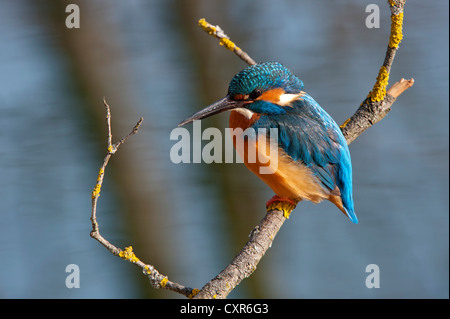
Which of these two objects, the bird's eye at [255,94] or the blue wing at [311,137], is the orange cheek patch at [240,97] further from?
the blue wing at [311,137]

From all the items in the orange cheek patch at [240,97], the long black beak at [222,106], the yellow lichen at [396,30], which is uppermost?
the yellow lichen at [396,30]

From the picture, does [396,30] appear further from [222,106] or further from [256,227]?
[256,227]

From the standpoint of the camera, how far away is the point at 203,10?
4215 mm

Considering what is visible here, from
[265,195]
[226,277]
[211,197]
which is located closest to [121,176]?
[211,197]

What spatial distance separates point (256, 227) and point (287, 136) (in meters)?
0.43

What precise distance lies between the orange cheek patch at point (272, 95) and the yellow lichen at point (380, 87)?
1.67 ft

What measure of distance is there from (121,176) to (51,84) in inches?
33.1

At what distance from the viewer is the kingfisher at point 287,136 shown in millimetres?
2625

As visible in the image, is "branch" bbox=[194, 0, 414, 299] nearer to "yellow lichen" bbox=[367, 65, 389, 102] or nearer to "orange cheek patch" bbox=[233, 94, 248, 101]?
"yellow lichen" bbox=[367, 65, 389, 102]

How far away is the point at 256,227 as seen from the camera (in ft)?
8.55

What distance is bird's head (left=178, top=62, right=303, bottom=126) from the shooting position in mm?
2531

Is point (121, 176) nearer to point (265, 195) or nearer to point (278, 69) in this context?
point (265, 195)

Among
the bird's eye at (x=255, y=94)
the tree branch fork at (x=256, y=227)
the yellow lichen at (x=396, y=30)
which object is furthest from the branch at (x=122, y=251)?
the yellow lichen at (x=396, y=30)

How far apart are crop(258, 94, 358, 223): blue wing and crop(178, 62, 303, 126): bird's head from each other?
0.15 feet
